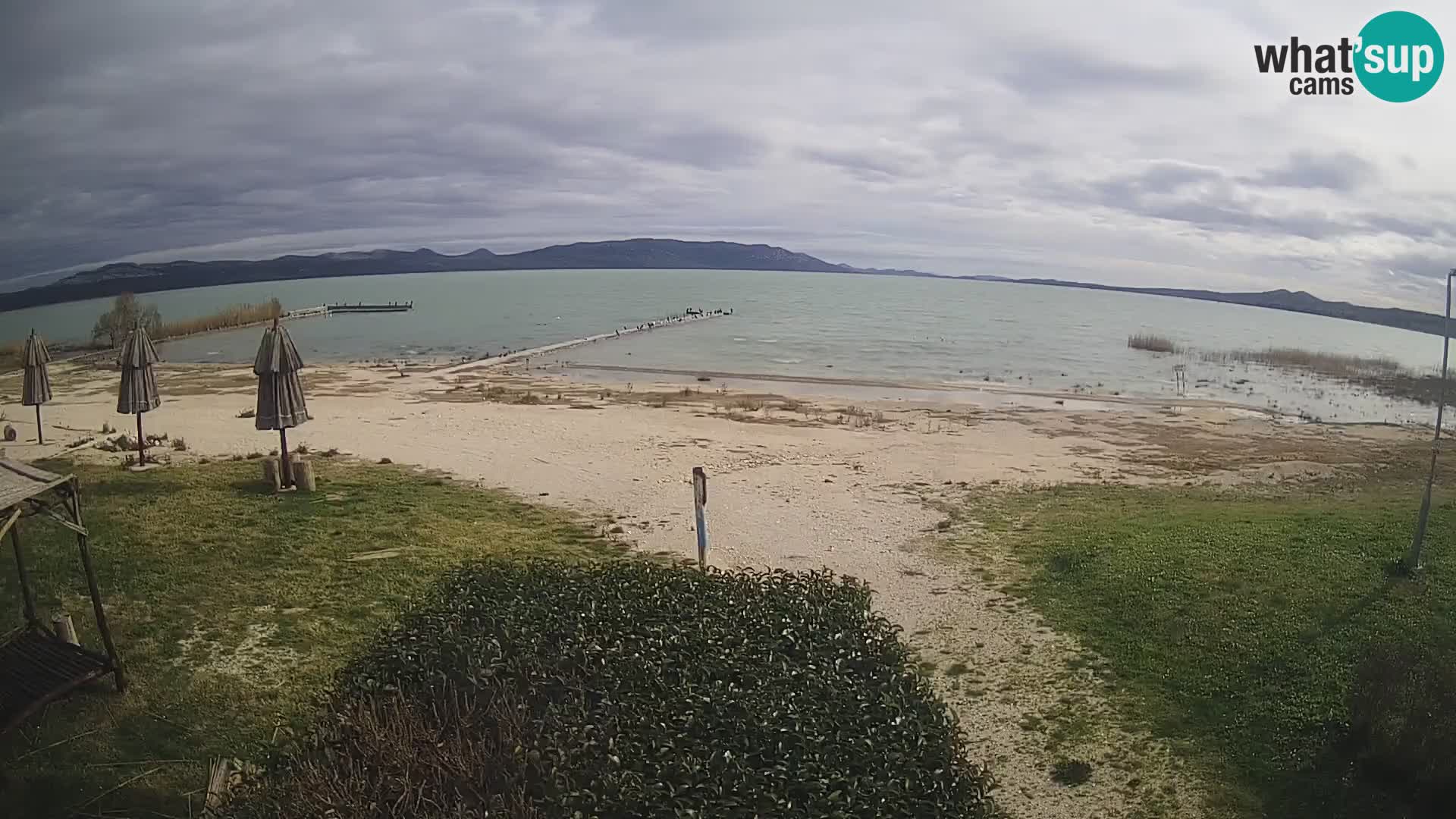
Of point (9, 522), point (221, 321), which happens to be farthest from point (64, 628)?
point (221, 321)

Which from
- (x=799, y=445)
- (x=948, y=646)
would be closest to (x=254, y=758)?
(x=948, y=646)

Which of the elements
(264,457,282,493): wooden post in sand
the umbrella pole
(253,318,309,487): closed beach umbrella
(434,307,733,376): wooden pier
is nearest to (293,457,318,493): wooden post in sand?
the umbrella pole

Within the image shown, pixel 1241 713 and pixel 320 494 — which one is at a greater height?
pixel 320 494

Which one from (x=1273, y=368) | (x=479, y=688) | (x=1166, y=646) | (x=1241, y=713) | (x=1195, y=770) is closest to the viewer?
(x=479, y=688)

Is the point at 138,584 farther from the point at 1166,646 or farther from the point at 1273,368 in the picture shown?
the point at 1273,368

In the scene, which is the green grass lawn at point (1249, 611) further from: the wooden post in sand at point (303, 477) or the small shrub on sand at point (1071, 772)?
the wooden post in sand at point (303, 477)
